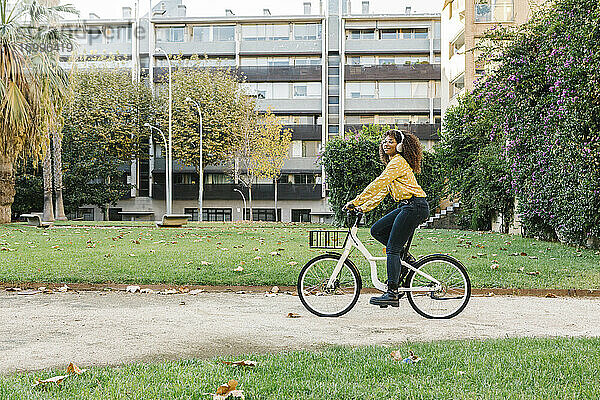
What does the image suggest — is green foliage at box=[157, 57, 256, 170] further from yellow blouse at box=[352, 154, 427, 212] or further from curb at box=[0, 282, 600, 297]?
yellow blouse at box=[352, 154, 427, 212]

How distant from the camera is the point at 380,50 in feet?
183

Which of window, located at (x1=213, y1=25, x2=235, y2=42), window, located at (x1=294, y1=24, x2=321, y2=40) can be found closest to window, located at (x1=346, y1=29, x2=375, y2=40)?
window, located at (x1=294, y1=24, x2=321, y2=40)

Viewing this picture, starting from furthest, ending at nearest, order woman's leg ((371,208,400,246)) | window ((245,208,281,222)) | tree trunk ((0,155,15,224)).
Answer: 1. window ((245,208,281,222))
2. tree trunk ((0,155,15,224))
3. woman's leg ((371,208,400,246))

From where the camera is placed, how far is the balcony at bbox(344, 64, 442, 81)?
5394cm

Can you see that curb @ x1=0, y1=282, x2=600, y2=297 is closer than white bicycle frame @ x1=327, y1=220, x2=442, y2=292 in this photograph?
No

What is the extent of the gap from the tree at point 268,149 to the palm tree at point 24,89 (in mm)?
20275

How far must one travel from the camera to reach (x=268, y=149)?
4672cm

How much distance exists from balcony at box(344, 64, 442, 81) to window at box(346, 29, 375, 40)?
3.17 m

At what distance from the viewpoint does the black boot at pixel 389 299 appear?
6.67 metres

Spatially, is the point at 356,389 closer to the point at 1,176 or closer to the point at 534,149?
the point at 534,149

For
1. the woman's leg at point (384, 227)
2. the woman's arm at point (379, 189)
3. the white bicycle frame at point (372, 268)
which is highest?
the woman's arm at point (379, 189)

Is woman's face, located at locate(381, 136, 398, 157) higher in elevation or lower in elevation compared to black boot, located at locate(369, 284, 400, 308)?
higher

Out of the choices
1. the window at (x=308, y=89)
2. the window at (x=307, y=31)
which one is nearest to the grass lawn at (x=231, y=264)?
the window at (x=308, y=89)

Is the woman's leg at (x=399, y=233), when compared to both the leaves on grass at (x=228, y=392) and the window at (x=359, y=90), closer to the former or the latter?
the leaves on grass at (x=228, y=392)
